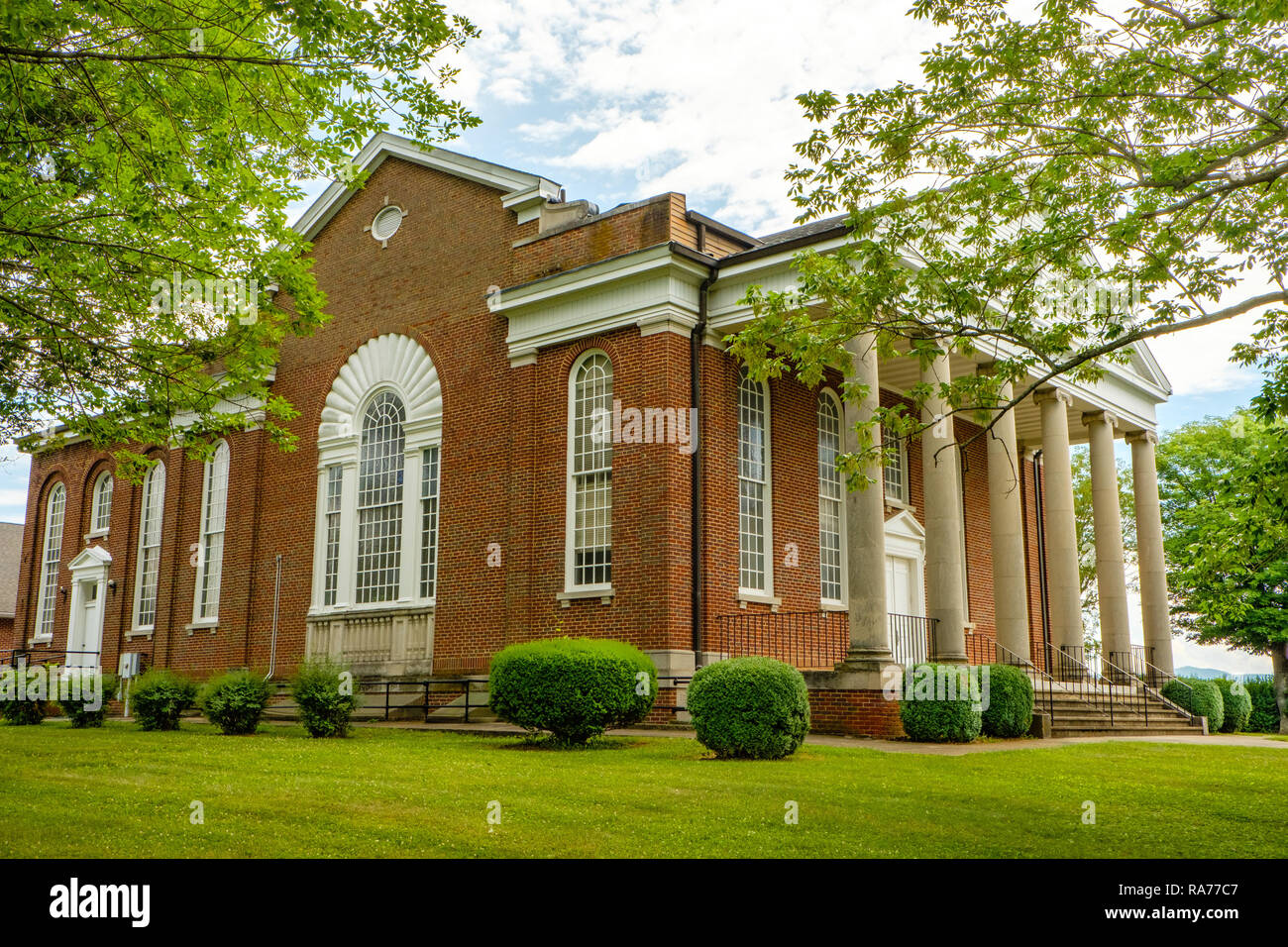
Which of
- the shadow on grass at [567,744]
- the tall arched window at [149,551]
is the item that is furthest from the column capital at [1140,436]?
the tall arched window at [149,551]

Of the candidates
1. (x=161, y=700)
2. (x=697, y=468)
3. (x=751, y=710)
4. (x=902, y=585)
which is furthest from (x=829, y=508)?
(x=161, y=700)

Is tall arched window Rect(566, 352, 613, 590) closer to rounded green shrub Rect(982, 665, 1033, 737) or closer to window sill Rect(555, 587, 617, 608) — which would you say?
window sill Rect(555, 587, 617, 608)

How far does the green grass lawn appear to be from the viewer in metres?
7.73

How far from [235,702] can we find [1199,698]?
719 inches

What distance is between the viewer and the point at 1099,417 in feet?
81.9

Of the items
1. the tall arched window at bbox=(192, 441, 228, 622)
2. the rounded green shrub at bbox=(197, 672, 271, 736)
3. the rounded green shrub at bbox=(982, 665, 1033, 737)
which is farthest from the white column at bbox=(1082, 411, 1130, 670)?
the tall arched window at bbox=(192, 441, 228, 622)

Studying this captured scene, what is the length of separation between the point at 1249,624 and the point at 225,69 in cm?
3252

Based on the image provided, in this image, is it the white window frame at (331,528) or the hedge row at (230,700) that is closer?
the hedge row at (230,700)

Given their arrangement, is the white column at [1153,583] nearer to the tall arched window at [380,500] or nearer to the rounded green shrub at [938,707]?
the rounded green shrub at [938,707]

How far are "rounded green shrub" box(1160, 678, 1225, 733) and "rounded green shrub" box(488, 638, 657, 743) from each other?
1306 centimetres

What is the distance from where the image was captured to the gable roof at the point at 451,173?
21234mm

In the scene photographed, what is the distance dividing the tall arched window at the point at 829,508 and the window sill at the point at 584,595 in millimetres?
4572

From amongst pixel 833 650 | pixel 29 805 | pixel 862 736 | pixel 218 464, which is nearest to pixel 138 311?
pixel 29 805
